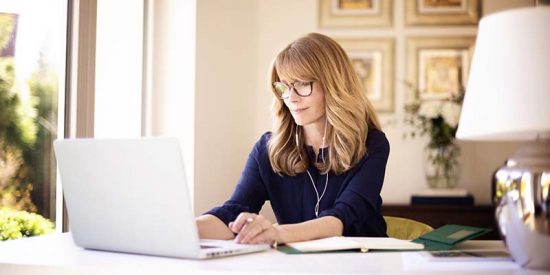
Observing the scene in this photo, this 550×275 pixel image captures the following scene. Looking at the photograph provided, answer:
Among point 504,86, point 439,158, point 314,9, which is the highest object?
point 314,9

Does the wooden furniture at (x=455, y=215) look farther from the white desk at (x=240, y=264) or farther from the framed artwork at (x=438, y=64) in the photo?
the white desk at (x=240, y=264)

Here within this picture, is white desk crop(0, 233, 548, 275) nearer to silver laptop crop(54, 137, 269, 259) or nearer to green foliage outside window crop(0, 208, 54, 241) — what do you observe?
silver laptop crop(54, 137, 269, 259)

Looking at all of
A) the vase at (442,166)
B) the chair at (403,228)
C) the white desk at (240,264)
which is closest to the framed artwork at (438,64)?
the vase at (442,166)

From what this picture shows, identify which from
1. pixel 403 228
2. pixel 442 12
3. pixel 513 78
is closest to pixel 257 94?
pixel 442 12

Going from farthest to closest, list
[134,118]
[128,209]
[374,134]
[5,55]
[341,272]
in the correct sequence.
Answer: [134,118]
[5,55]
[374,134]
[128,209]
[341,272]

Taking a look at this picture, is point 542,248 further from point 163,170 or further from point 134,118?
point 134,118

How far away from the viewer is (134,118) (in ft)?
11.7

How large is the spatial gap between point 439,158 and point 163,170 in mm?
3131

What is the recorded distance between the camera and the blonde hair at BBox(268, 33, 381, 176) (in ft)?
7.43

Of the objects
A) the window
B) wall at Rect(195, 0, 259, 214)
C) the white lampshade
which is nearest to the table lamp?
the white lampshade

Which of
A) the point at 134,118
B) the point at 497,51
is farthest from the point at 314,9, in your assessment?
the point at 497,51

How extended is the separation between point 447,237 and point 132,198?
0.75 metres

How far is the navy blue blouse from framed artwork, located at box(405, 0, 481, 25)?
7.42 feet

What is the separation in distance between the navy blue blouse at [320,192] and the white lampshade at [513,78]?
734mm
